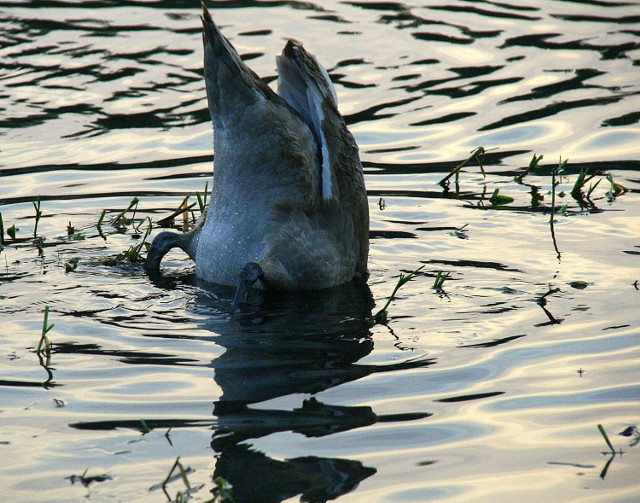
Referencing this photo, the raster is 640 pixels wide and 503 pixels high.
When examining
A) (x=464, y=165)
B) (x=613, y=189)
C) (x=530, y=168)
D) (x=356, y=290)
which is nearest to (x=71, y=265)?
(x=356, y=290)

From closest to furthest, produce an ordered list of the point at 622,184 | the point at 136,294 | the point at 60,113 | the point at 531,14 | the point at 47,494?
1. the point at 47,494
2. the point at 136,294
3. the point at 622,184
4. the point at 60,113
5. the point at 531,14

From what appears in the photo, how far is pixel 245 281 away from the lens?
7.36m

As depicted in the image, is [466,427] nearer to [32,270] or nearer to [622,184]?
[32,270]

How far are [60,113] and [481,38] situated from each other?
18.4ft

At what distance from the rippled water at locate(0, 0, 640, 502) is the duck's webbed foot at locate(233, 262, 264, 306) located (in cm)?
20

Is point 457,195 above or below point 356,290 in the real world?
above

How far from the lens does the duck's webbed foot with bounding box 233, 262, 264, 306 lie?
7355mm

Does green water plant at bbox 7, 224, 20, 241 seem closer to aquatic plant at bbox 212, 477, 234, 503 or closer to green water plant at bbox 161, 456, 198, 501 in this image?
green water plant at bbox 161, 456, 198, 501

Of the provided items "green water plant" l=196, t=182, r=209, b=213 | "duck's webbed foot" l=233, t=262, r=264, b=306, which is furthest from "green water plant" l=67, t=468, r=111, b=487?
"green water plant" l=196, t=182, r=209, b=213

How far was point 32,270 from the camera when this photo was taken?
7.87 m

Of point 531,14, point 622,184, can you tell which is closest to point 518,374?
point 622,184

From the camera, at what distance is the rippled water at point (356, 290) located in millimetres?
5043

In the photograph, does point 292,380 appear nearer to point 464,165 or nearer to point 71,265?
point 71,265

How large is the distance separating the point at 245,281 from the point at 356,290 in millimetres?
944
